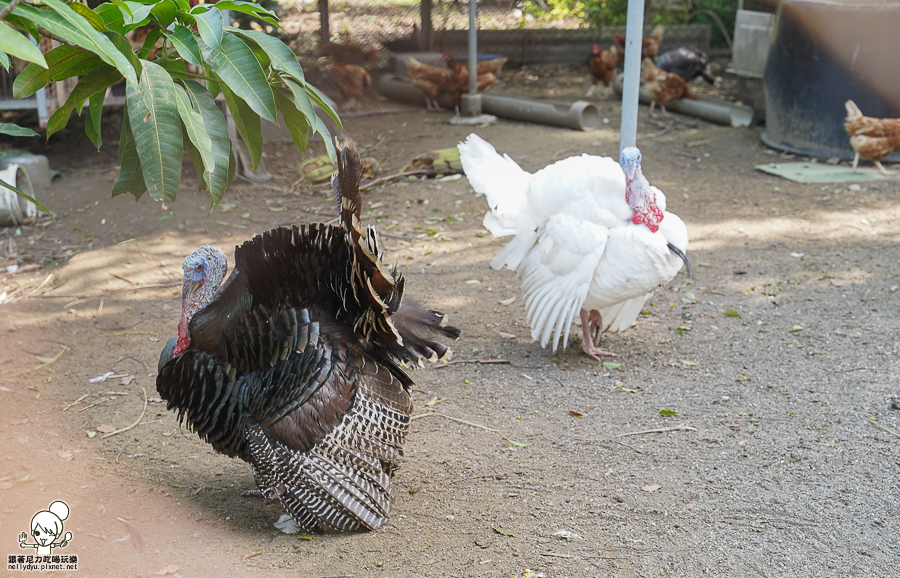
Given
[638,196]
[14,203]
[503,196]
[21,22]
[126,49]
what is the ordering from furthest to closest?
1. [14,203]
2. [503,196]
3. [638,196]
4. [126,49]
5. [21,22]

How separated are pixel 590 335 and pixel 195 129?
3114 millimetres

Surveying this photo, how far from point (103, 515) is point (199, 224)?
147 inches

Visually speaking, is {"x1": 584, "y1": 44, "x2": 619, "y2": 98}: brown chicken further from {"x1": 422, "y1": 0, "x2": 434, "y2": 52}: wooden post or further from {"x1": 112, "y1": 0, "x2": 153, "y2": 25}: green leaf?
{"x1": 112, "y1": 0, "x2": 153, "y2": 25}: green leaf

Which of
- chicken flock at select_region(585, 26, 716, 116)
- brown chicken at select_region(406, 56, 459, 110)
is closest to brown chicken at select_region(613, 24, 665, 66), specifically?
chicken flock at select_region(585, 26, 716, 116)

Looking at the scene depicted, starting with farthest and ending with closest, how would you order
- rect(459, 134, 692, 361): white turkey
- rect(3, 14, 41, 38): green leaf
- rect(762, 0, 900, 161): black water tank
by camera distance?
rect(762, 0, 900, 161): black water tank
rect(459, 134, 692, 361): white turkey
rect(3, 14, 41, 38): green leaf

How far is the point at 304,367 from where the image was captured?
9.36ft

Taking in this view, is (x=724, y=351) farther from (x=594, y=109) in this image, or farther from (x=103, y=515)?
(x=594, y=109)

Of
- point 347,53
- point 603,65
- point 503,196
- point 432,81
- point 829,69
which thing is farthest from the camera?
point 347,53

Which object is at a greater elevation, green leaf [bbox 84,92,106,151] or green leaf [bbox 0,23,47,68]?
green leaf [bbox 0,23,47,68]

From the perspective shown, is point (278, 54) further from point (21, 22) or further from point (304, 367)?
point (304, 367)

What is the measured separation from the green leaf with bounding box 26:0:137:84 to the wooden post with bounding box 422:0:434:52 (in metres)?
10.4

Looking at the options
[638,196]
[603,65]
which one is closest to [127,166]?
[638,196]

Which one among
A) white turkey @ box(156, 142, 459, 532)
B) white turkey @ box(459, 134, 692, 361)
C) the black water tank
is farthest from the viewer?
the black water tank

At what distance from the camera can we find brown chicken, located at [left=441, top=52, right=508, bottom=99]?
981 cm
